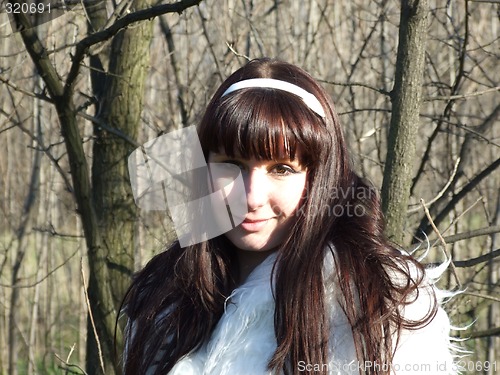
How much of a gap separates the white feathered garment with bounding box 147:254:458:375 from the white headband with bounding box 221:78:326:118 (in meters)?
0.36

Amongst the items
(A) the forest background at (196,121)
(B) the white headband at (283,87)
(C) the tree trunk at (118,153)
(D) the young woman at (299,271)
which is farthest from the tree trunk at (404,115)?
(C) the tree trunk at (118,153)

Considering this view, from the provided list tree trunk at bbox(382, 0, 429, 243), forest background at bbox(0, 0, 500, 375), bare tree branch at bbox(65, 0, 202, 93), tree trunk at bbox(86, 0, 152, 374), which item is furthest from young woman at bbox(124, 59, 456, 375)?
tree trunk at bbox(86, 0, 152, 374)

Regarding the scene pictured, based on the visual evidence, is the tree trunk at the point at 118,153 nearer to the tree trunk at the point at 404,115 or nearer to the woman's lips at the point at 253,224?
the tree trunk at the point at 404,115

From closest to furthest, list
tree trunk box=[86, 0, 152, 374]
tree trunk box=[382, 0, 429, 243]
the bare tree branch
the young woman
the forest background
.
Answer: the young woman → the bare tree branch → tree trunk box=[382, 0, 429, 243] → the forest background → tree trunk box=[86, 0, 152, 374]

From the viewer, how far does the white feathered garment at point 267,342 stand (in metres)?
1.71

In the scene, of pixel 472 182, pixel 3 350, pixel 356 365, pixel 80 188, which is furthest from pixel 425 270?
pixel 3 350

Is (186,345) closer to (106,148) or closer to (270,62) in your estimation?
(270,62)

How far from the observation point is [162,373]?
75.6 inches

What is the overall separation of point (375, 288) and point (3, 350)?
432 cm

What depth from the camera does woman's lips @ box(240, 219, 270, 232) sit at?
182 centimetres

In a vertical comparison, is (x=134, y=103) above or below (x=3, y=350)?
above

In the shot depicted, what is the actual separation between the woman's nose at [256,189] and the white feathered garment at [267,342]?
0.54 ft

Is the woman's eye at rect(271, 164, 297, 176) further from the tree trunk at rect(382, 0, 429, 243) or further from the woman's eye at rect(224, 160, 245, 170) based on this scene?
the tree trunk at rect(382, 0, 429, 243)

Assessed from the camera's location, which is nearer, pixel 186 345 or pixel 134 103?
pixel 186 345
